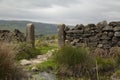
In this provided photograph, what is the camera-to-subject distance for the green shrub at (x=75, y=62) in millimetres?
14656

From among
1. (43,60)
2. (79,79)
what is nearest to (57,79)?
(79,79)

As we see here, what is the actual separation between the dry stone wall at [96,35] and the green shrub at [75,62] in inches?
165

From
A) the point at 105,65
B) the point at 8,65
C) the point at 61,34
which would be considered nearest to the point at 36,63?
the point at 105,65

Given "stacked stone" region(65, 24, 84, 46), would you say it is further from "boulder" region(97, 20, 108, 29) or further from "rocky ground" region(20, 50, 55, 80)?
"rocky ground" region(20, 50, 55, 80)

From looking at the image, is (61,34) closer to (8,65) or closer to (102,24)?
(102,24)

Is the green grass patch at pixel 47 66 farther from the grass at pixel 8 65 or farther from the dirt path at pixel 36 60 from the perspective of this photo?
the grass at pixel 8 65

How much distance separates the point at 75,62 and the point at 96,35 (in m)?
5.36

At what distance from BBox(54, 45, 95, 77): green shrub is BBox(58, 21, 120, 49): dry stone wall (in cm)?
420

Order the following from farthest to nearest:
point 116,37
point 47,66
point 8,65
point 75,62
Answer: point 116,37 → point 47,66 → point 75,62 → point 8,65

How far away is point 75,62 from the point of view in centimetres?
1473

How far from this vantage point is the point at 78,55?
14.8 m

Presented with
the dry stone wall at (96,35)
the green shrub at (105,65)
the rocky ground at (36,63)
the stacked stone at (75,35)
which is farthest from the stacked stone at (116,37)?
the rocky ground at (36,63)

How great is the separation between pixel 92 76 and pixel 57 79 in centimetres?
149

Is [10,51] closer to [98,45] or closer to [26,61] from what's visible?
[26,61]
